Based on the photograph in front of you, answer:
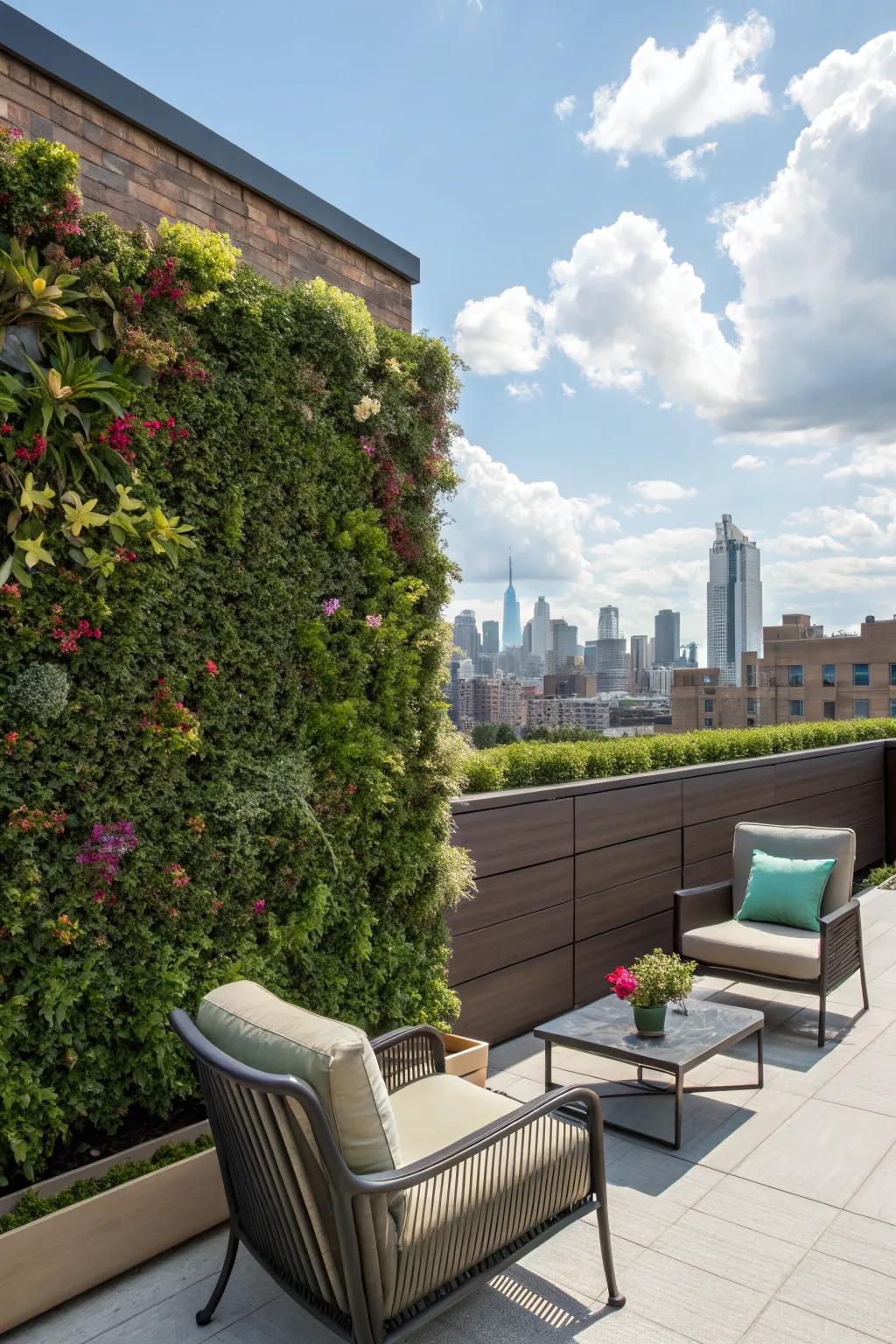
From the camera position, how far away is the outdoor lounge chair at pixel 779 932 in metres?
4.61

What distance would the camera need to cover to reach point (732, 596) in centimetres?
3406

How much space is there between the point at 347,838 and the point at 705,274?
704cm

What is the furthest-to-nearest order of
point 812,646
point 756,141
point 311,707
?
point 812,646 < point 756,141 < point 311,707

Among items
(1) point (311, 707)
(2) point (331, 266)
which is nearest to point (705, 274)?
(2) point (331, 266)

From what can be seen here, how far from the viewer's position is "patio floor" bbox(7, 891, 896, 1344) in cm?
243

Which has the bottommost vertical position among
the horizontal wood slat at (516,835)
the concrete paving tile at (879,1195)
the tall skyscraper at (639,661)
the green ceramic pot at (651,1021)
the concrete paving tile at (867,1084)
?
the concrete paving tile at (867,1084)

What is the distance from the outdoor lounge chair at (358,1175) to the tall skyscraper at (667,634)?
26999 millimetres

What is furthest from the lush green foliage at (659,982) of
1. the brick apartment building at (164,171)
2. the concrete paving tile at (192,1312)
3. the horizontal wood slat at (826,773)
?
the horizontal wood slat at (826,773)

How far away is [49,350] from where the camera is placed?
2.62m

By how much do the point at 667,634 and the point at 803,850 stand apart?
96.3ft

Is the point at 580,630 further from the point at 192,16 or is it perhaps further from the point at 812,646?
the point at 192,16

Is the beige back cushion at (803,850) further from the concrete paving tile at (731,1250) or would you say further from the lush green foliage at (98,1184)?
the lush green foliage at (98,1184)

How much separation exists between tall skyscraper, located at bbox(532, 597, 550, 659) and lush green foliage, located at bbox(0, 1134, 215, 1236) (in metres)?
15.7

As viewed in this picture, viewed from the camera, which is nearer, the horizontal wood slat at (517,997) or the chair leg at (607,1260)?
the chair leg at (607,1260)
